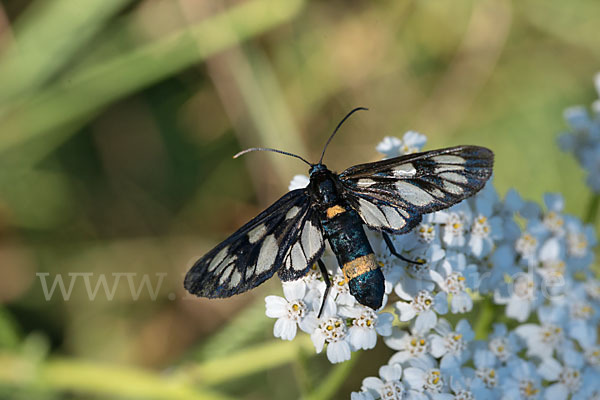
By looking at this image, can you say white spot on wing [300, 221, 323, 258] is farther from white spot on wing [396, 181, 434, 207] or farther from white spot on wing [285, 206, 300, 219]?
white spot on wing [396, 181, 434, 207]

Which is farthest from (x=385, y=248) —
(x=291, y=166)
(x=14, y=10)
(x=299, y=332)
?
(x=14, y=10)

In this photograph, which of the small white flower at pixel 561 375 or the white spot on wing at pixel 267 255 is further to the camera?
the small white flower at pixel 561 375

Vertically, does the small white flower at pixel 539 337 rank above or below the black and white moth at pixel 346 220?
below

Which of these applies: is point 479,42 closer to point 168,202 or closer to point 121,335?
point 168,202

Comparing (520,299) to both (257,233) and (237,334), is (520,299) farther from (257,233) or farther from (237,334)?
(237,334)

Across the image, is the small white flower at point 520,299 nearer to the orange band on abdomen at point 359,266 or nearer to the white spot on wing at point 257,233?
the orange band on abdomen at point 359,266

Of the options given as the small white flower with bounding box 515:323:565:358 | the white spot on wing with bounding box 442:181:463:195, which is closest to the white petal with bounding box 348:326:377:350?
the white spot on wing with bounding box 442:181:463:195

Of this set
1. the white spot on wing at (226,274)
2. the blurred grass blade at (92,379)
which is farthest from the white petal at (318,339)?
the blurred grass blade at (92,379)
